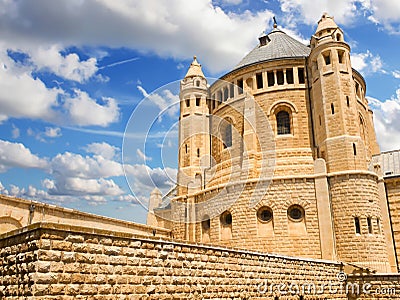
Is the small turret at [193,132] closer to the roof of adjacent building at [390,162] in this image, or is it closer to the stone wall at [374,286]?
the roof of adjacent building at [390,162]

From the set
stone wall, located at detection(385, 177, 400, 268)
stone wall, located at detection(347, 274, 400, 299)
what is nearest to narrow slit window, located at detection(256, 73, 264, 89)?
stone wall, located at detection(385, 177, 400, 268)

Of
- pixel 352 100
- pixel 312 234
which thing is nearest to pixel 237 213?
pixel 312 234

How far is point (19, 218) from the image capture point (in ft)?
43.7

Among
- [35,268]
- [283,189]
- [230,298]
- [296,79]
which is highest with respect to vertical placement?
[296,79]

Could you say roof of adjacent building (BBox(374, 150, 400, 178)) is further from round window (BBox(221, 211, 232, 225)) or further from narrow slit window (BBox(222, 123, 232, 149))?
narrow slit window (BBox(222, 123, 232, 149))

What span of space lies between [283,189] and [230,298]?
1291 centimetres

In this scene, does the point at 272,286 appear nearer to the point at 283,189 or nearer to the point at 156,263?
the point at 156,263

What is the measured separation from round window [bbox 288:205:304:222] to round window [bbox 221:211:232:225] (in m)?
3.95

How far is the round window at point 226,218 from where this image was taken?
22.9 meters

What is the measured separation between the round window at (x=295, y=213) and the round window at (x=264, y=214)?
1177 mm

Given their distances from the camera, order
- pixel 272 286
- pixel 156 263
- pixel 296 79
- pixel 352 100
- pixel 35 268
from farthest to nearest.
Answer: pixel 296 79 → pixel 352 100 → pixel 272 286 → pixel 156 263 → pixel 35 268

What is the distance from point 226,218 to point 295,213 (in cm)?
459

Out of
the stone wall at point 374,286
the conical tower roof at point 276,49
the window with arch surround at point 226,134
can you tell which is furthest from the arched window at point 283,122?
the stone wall at point 374,286

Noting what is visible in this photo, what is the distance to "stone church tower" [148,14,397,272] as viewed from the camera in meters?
19.6
